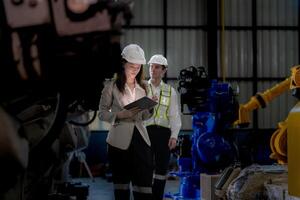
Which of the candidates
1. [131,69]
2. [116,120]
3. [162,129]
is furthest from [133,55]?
[162,129]

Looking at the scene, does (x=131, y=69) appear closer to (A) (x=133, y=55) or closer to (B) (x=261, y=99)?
(A) (x=133, y=55)

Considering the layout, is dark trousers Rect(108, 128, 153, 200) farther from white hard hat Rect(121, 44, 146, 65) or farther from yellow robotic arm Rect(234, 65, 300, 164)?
yellow robotic arm Rect(234, 65, 300, 164)

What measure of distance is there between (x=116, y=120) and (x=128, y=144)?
23 centimetres

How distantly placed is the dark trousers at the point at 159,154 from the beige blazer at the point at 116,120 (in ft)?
5.00

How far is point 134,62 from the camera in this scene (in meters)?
4.64

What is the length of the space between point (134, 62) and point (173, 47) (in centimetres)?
900

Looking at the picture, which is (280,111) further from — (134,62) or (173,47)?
(134,62)

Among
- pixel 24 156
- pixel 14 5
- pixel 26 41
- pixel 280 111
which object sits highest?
pixel 14 5

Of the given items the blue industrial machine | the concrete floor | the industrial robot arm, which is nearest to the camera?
the industrial robot arm

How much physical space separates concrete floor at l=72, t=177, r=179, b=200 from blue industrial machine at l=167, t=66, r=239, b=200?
134 centimetres

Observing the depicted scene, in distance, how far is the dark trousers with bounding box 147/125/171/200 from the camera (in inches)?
245

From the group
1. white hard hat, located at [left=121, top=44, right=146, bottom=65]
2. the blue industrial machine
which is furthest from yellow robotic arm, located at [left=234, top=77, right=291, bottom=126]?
white hard hat, located at [left=121, top=44, right=146, bottom=65]

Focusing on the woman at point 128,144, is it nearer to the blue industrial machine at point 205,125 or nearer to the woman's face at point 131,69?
the woman's face at point 131,69

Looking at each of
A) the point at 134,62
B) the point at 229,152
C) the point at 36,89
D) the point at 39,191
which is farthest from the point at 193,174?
A: the point at 36,89
